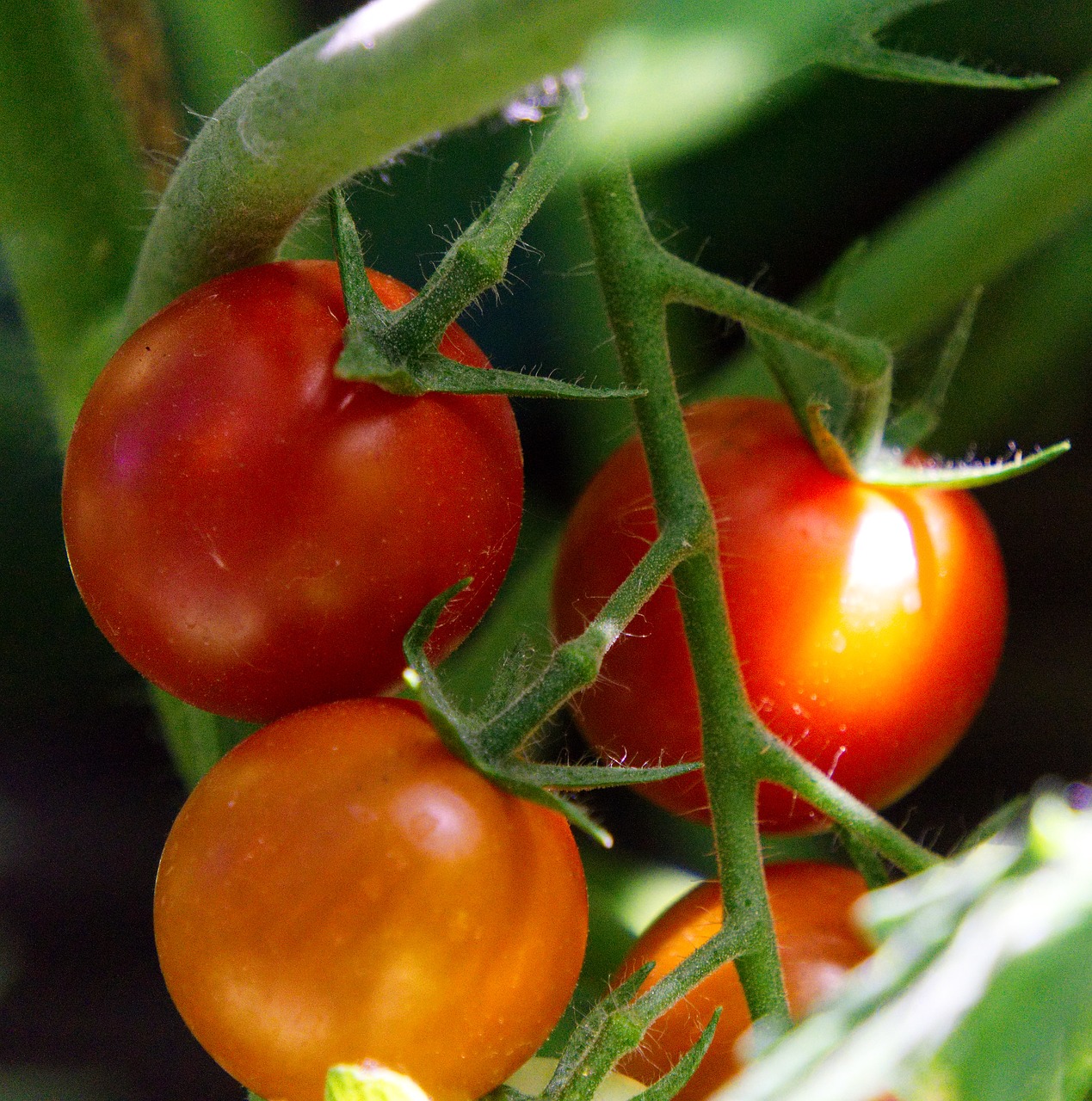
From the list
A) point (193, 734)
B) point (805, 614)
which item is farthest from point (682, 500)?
point (193, 734)

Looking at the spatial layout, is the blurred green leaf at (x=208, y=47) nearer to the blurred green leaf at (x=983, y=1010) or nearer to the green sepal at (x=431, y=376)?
the green sepal at (x=431, y=376)

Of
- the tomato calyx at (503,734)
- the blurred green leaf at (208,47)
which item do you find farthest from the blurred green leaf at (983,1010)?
the blurred green leaf at (208,47)

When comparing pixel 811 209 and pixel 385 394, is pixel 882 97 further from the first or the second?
pixel 385 394

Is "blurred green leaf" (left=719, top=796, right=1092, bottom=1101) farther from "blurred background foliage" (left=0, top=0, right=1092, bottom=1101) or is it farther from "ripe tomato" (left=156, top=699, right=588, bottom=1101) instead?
"blurred background foliage" (left=0, top=0, right=1092, bottom=1101)

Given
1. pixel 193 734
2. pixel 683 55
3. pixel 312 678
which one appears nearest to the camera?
pixel 683 55

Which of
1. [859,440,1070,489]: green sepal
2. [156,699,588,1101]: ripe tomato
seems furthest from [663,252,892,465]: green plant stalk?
[156,699,588,1101]: ripe tomato

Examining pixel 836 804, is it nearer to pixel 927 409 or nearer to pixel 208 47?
pixel 927 409
